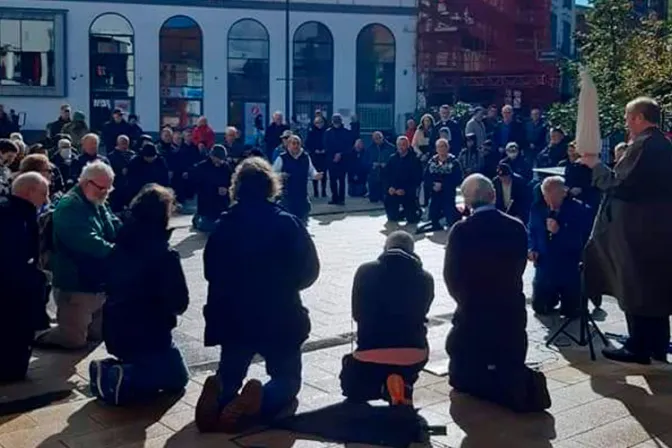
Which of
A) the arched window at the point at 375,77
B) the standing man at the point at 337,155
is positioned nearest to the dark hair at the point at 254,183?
the standing man at the point at 337,155

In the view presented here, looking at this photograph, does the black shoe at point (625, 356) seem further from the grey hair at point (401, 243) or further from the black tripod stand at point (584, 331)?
the grey hair at point (401, 243)

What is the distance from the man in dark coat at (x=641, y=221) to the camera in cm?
656

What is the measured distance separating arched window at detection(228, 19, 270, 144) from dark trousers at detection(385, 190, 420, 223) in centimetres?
1802

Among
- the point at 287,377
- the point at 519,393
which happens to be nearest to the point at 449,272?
the point at 519,393

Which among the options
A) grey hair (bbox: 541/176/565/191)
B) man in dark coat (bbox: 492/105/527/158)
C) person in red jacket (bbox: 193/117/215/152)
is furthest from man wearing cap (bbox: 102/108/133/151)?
grey hair (bbox: 541/176/565/191)

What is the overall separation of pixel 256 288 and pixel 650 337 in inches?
127

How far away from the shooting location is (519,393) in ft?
18.9

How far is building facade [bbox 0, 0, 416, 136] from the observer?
31297mm

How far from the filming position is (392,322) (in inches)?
221

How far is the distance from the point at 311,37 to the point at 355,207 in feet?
56.8

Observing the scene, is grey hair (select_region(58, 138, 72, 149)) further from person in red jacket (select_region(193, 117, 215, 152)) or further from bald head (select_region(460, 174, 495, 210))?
bald head (select_region(460, 174, 495, 210))

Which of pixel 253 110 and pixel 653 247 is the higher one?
pixel 253 110

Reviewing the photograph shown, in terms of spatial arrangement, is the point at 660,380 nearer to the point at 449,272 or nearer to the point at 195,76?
the point at 449,272

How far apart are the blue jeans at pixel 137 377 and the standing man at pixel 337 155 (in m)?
12.4
